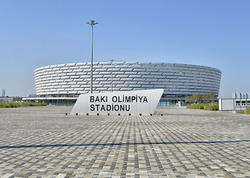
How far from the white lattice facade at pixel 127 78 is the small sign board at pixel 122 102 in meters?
77.9

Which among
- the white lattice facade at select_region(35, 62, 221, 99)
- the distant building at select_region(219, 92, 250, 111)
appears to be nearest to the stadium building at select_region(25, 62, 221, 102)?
the white lattice facade at select_region(35, 62, 221, 99)

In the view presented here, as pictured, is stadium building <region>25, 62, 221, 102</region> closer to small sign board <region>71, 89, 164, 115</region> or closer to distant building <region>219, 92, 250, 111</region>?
distant building <region>219, 92, 250, 111</region>

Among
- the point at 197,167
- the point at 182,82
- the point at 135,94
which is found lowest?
the point at 197,167

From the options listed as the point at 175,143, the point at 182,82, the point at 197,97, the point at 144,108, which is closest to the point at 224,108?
the point at 144,108

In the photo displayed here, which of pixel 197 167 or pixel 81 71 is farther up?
pixel 81 71

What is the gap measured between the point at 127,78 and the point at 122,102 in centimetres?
7862

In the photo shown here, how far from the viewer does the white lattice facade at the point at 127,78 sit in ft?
327

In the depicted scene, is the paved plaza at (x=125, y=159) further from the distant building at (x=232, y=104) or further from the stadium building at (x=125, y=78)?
the stadium building at (x=125, y=78)

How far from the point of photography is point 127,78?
9938 centimetres

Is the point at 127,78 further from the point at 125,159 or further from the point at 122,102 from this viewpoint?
the point at 125,159

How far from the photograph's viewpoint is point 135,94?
20641 mm

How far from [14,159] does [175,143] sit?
3969mm

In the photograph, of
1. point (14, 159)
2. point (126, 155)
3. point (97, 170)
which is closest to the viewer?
point (97, 170)

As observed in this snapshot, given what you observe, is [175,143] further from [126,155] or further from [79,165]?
[79,165]
